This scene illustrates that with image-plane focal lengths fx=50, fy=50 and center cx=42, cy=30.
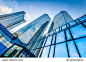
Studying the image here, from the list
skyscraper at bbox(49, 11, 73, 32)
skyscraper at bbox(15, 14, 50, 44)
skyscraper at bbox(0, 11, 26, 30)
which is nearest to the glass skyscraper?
skyscraper at bbox(0, 11, 26, 30)

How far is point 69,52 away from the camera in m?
5.81

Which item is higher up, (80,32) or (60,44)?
(80,32)

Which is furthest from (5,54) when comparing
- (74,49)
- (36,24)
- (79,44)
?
(36,24)

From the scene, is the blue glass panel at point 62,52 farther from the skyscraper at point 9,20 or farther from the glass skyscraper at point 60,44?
the skyscraper at point 9,20

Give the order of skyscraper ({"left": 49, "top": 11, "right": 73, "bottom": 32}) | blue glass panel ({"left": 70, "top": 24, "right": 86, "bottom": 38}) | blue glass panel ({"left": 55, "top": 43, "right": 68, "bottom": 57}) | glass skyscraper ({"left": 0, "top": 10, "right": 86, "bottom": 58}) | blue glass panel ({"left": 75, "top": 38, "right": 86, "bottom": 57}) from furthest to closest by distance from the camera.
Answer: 1. skyscraper ({"left": 49, "top": 11, "right": 73, "bottom": 32})
2. blue glass panel ({"left": 70, "top": 24, "right": 86, "bottom": 38})
3. blue glass panel ({"left": 55, "top": 43, "right": 68, "bottom": 57})
4. glass skyscraper ({"left": 0, "top": 10, "right": 86, "bottom": 58})
5. blue glass panel ({"left": 75, "top": 38, "right": 86, "bottom": 57})

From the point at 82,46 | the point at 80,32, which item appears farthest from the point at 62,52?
the point at 80,32

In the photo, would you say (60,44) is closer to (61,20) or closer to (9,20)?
(9,20)

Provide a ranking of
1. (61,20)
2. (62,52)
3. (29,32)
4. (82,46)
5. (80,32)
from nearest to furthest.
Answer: (82,46)
(62,52)
(80,32)
(61,20)
(29,32)

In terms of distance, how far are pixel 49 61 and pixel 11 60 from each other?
3.35 m

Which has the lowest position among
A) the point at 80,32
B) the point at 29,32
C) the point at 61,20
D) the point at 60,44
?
the point at 29,32

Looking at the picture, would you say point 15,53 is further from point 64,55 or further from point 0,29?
point 64,55

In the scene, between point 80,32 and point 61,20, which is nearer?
point 80,32

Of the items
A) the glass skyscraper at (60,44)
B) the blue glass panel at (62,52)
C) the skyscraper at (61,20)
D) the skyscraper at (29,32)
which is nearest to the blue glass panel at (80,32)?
the glass skyscraper at (60,44)

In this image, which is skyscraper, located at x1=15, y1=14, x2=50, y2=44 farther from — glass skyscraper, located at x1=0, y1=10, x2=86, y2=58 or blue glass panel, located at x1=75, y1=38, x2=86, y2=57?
blue glass panel, located at x1=75, y1=38, x2=86, y2=57
